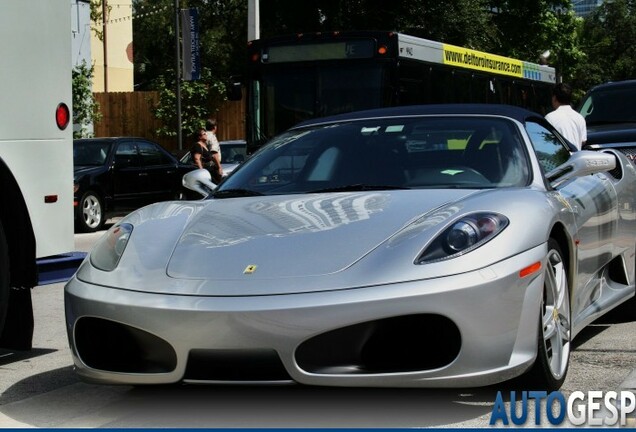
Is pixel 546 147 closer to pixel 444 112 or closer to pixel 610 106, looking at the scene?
pixel 444 112

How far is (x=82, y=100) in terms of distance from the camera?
31.7 m

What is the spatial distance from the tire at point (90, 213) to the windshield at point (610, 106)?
24.8 ft

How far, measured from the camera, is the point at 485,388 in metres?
5.18

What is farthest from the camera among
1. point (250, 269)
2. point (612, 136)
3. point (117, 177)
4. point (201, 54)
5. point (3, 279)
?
point (201, 54)

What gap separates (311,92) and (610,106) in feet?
14.7

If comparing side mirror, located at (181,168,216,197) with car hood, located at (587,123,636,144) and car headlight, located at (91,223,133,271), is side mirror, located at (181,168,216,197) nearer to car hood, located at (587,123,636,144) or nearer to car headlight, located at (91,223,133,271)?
car headlight, located at (91,223,133,271)

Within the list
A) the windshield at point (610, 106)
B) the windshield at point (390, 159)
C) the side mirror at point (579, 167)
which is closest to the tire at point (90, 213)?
the windshield at point (610, 106)

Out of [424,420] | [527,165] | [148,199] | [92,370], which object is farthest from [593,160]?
[148,199]

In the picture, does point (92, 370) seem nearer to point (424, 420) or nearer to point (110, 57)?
point (424, 420)

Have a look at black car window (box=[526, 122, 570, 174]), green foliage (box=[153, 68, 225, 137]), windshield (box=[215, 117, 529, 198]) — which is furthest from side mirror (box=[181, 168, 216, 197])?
green foliage (box=[153, 68, 225, 137])

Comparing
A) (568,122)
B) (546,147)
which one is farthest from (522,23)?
(546,147)

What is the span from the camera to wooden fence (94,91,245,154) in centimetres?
3688

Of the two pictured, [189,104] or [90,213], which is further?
[189,104]

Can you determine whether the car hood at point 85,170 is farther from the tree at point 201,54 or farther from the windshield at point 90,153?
the tree at point 201,54
